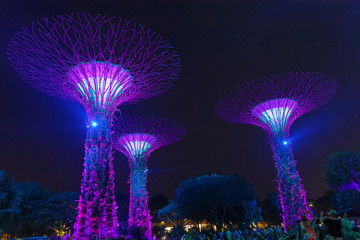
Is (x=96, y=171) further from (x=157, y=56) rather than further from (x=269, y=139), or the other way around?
(x=269, y=139)

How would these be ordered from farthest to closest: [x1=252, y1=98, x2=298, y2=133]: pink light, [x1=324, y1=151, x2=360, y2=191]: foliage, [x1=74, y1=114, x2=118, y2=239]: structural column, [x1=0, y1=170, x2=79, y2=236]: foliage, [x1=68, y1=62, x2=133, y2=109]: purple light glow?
[x1=324, y1=151, x2=360, y2=191]: foliage, [x1=0, y1=170, x2=79, y2=236]: foliage, [x1=252, y1=98, x2=298, y2=133]: pink light, [x1=68, y1=62, x2=133, y2=109]: purple light glow, [x1=74, y1=114, x2=118, y2=239]: structural column

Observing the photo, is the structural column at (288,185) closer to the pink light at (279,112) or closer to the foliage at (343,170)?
the pink light at (279,112)

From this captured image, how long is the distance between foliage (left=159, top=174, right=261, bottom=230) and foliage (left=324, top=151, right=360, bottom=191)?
8.88 m

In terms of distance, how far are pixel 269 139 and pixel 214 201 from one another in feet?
46.3

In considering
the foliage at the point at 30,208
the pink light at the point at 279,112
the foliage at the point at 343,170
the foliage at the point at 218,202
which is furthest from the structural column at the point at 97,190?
the foliage at the point at 343,170

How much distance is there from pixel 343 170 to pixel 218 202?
45.2 feet

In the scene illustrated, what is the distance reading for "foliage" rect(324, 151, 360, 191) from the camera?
27156mm

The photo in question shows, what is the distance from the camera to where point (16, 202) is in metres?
23.9

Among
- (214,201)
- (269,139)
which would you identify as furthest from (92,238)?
(214,201)

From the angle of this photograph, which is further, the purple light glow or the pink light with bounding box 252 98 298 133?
the pink light with bounding box 252 98 298 133

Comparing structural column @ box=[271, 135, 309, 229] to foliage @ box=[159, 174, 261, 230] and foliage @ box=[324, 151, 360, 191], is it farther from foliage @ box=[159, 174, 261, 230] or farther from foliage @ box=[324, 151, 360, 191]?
foliage @ box=[324, 151, 360, 191]

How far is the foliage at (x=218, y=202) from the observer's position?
A: 93.9 feet

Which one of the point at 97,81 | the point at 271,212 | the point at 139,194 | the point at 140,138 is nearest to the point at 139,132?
the point at 140,138

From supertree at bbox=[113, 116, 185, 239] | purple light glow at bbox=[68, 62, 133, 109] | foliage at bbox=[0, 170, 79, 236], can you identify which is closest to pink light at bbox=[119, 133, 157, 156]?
supertree at bbox=[113, 116, 185, 239]
